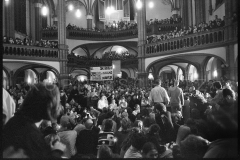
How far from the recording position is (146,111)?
23.2 ft

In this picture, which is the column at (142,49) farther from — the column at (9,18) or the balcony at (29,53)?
the column at (9,18)

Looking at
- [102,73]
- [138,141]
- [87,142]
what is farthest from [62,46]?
[138,141]

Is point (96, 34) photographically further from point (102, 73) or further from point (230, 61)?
point (230, 61)

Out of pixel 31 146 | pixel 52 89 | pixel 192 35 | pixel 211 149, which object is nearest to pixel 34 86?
pixel 52 89

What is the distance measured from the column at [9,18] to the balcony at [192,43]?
9.89m

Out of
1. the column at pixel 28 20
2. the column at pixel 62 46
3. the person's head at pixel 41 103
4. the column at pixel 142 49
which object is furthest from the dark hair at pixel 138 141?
the column at pixel 28 20

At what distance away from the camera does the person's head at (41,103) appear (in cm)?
225

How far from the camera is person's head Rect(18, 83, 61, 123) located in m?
2.25

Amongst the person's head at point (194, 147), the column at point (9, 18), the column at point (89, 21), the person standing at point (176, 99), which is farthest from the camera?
the column at point (89, 21)

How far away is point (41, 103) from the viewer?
2.28 m

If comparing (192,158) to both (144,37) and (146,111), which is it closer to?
(146,111)

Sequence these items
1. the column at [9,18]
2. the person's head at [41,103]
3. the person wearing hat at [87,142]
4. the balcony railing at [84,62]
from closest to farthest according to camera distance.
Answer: the person's head at [41,103] → the person wearing hat at [87,142] → the column at [9,18] → the balcony railing at [84,62]

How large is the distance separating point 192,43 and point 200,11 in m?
4.31

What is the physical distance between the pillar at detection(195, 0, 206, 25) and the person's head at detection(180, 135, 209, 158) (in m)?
17.8
